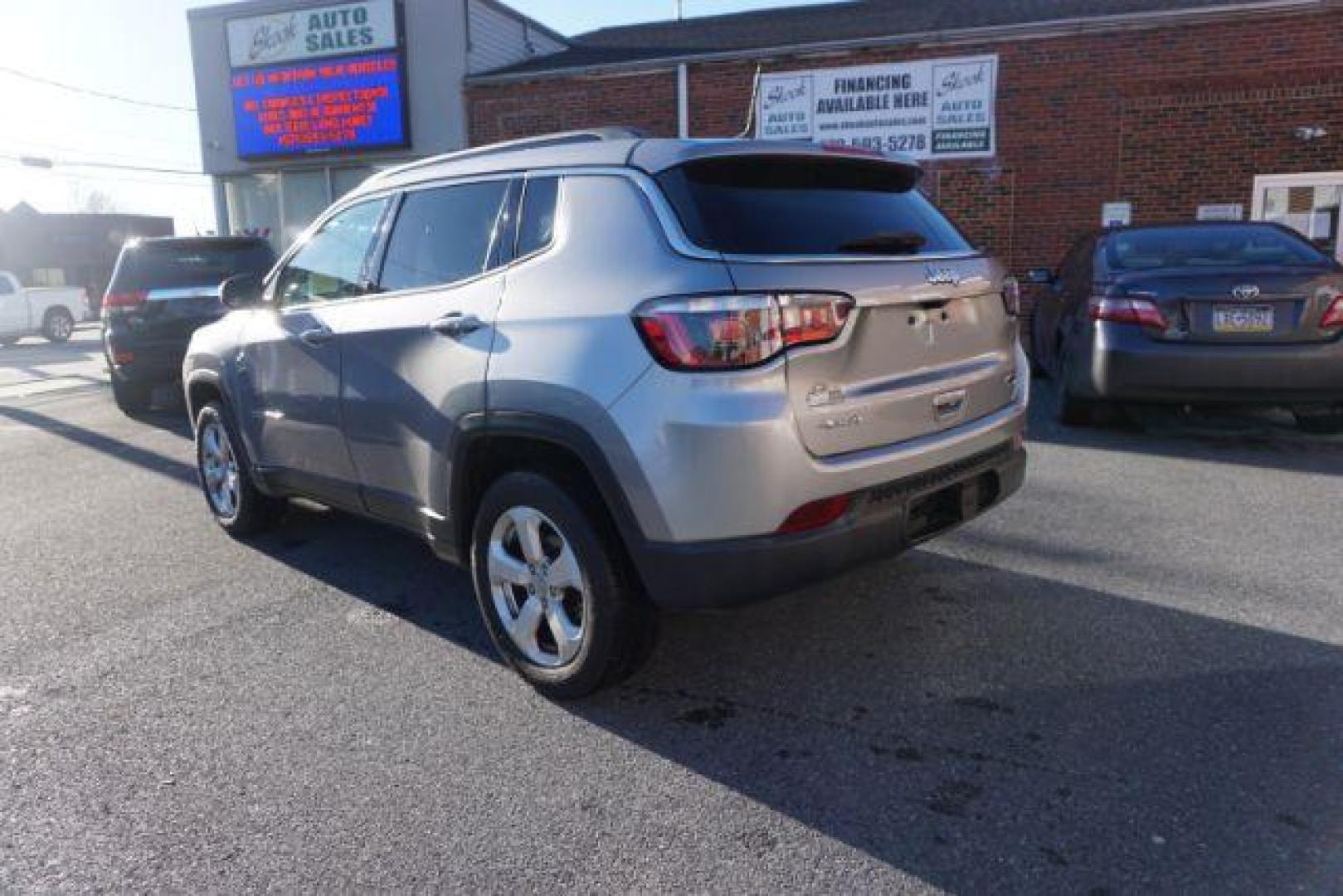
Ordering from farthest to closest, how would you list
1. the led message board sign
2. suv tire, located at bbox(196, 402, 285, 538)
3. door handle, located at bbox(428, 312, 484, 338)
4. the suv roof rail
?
the led message board sign < suv tire, located at bbox(196, 402, 285, 538) < the suv roof rail < door handle, located at bbox(428, 312, 484, 338)

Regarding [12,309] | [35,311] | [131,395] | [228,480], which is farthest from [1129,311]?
[35,311]

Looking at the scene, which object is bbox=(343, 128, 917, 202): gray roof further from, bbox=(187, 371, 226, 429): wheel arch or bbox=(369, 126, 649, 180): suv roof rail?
bbox=(187, 371, 226, 429): wheel arch

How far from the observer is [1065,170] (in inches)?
481

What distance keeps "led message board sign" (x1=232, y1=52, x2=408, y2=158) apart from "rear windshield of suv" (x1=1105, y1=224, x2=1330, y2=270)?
12328mm

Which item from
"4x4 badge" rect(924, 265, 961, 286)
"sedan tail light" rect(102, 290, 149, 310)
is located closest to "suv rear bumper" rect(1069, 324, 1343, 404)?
"4x4 badge" rect(924, 265, 961, 286)

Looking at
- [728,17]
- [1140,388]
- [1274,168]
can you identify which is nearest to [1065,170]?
[1274,168]

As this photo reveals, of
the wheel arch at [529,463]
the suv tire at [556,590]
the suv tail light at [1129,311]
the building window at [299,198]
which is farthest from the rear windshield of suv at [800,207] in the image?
the building window at [299,198]

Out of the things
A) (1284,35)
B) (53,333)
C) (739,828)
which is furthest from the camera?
(53,333)

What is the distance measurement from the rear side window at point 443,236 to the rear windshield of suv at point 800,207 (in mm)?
814

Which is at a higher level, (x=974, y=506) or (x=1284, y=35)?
(x=1284, y=35)

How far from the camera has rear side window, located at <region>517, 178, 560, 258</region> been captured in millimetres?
3229

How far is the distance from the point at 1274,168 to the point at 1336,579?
948cm

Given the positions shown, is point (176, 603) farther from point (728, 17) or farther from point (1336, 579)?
point (728, 17)

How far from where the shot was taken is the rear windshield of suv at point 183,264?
949 centimetres
